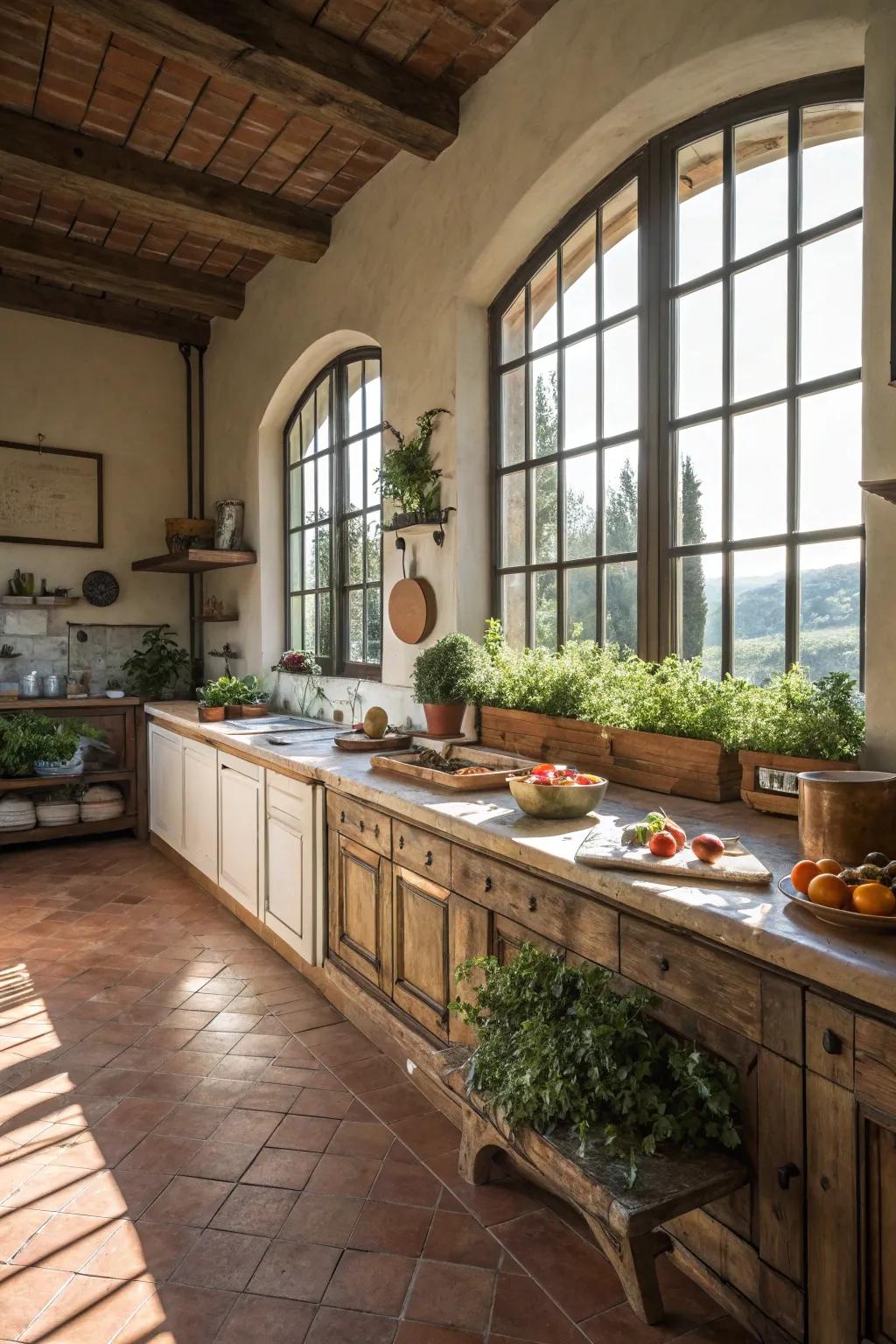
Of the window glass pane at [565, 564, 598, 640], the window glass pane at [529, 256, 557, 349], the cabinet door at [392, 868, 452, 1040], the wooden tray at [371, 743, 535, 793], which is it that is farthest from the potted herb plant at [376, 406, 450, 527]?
the cabinet door at [392, 868, 452, 1040]

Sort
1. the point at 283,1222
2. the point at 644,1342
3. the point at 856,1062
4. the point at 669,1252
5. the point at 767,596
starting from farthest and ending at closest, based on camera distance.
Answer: the point at 767,596 → the point at 283,1222 → the point at 669,1252 → the point at 644,1342 → the point at 856,1062

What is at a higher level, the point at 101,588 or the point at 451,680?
the point at 101,588

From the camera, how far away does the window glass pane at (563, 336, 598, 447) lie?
3.36m

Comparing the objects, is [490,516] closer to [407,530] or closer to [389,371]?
[407,530]

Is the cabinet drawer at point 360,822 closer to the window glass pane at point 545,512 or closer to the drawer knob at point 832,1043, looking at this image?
the window glass pane at point 545,512

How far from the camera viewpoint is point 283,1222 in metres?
2.11

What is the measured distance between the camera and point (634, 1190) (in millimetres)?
1589

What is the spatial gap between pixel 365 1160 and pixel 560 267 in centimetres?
335

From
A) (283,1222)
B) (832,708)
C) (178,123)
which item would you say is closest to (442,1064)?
(283,1222)

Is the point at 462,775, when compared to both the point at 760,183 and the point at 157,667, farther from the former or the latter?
the point at 157,667

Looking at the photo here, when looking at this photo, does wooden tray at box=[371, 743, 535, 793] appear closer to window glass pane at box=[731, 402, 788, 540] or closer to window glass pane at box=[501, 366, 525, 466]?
window glass pane at box=[731, 402, 788, 540]

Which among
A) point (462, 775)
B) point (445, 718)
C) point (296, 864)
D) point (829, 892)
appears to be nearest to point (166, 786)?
point (296, 864)

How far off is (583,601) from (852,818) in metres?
1.77

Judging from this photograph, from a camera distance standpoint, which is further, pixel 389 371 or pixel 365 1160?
pixel 389 371
